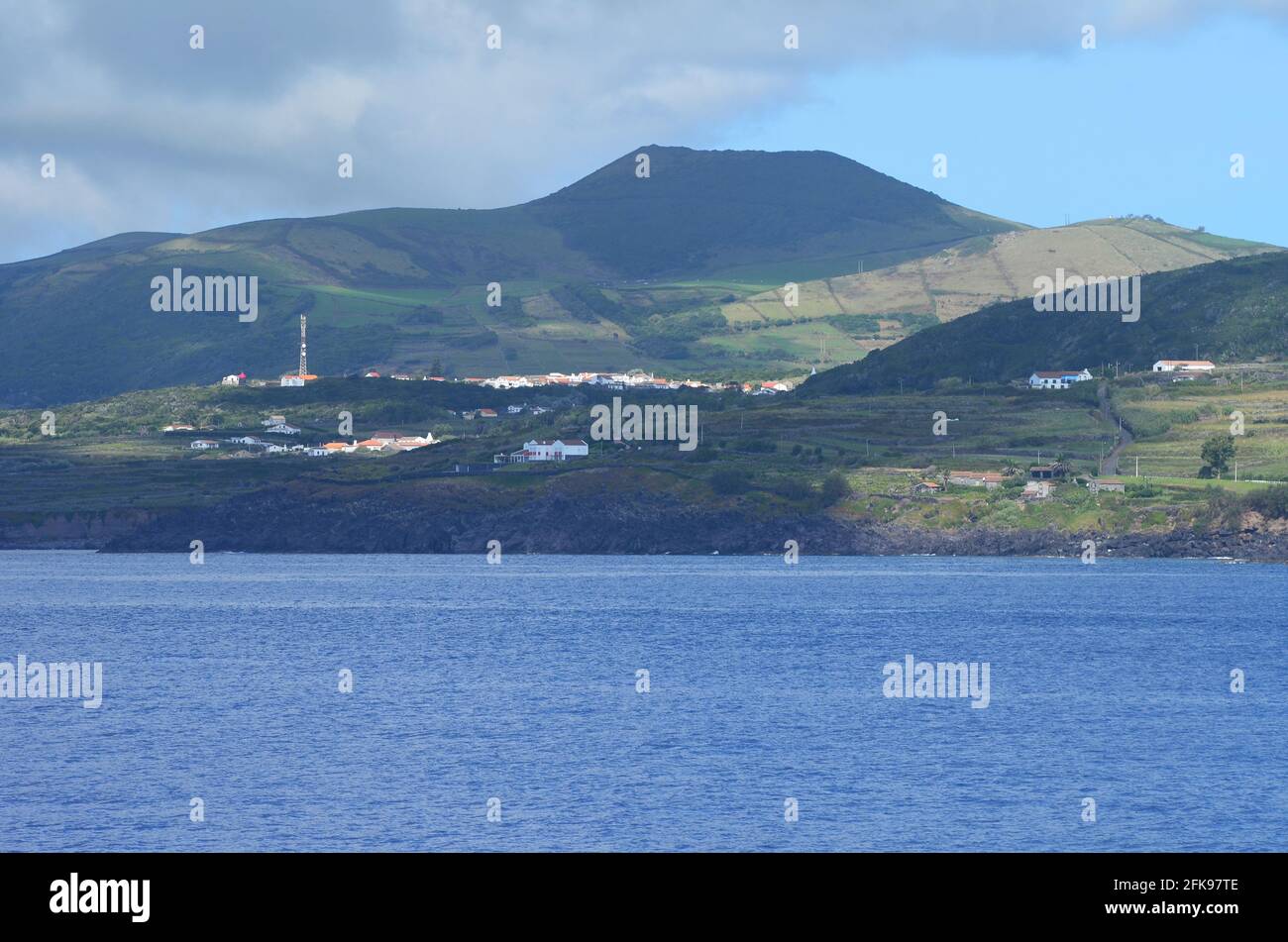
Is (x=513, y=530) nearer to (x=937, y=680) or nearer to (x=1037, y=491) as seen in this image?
(x=1037, y=491)

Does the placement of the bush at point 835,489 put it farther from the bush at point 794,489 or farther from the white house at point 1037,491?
the white house at point 1037,491

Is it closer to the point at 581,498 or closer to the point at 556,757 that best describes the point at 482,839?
the point at 556,757

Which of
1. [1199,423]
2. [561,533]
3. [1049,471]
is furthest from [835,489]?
[1199,423]

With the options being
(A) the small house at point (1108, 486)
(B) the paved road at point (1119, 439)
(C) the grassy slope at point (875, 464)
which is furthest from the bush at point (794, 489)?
(B) the paved road at point (1119, 439)

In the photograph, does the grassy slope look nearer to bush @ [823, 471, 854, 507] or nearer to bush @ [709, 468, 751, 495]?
bush @ [709, 468, 751, 495]
